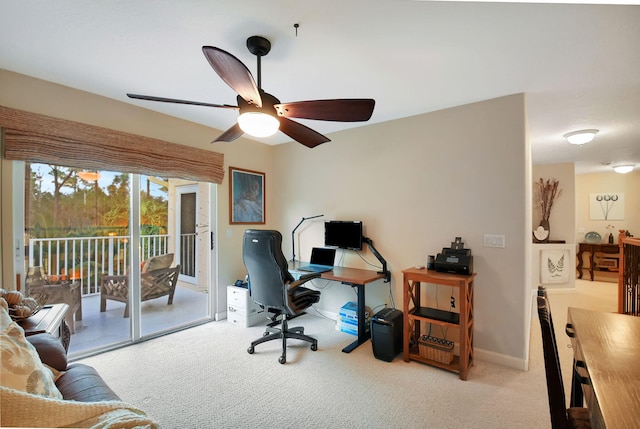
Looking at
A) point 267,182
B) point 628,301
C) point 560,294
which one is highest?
point 267,182

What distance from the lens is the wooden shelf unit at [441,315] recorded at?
2.30 metres

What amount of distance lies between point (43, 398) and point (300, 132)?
6.44 ft

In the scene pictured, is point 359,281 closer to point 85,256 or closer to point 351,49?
point 351,49

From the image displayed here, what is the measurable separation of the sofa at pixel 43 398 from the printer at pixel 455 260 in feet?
7.79

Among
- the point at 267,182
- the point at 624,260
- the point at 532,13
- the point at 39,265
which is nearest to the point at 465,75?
the point at 532,13

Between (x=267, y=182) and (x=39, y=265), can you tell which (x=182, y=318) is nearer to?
(x=39, y=265)

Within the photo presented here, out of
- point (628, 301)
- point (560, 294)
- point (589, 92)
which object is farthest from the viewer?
point (560, 294)

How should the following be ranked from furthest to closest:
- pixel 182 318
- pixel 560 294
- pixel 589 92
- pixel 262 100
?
pixel 560 294 < pixel 182 318 < pixel 589 92 < pixel 262 100

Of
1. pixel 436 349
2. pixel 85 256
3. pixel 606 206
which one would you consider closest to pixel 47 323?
pixel 85 256

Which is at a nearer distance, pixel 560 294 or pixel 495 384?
pixel 495 384

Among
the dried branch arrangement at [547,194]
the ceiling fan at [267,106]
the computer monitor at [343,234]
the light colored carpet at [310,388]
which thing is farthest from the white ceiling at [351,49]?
the dried branch arrangement at [547,194]

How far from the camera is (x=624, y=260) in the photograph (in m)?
3.44

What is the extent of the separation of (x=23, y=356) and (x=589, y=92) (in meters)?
4.10

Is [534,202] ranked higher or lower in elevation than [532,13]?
lower
